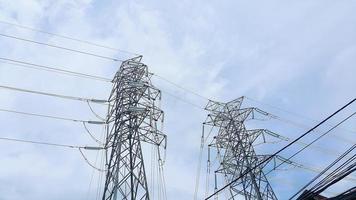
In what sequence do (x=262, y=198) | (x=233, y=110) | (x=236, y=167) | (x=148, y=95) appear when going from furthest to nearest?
(x=233, y=110) → (x=236, y=167) → (x=262, y=198) → (x=148, y=95)

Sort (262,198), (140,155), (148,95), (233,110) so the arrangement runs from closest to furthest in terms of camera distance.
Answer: (140,155), (148,95), (262,198), (233,110)

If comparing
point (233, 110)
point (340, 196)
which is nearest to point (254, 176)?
point (233, 110)

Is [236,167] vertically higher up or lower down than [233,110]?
lower down

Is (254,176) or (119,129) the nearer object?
(119,129)

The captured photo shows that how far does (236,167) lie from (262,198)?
10.5ft

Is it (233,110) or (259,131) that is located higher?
(233,110)

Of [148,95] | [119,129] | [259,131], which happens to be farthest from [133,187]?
[259,131]

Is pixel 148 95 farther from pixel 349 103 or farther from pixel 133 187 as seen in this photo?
pixel 349 103

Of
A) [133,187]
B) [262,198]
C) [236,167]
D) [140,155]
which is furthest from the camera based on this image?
[236,167]

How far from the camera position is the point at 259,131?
32.6 metres

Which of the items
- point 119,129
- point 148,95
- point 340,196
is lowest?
point 340,196

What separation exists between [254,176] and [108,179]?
12.0 meters

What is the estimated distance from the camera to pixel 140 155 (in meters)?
22.4

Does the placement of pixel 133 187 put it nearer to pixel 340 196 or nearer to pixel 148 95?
pixel 148 95
